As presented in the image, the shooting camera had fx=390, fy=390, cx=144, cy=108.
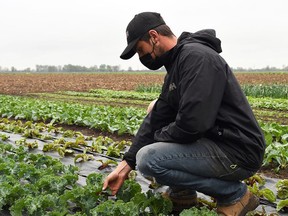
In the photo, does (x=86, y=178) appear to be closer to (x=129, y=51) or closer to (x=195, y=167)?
(x=195, y=167)

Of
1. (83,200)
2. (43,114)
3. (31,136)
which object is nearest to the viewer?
(83,200)

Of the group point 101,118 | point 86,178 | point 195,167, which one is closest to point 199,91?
point 195,167

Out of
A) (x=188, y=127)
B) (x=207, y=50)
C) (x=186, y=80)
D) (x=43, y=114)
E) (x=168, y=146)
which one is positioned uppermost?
(x=207, y=50)

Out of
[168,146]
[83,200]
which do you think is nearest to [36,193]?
[83,200]

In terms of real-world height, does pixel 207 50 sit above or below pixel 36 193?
above

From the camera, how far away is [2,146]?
5.64m

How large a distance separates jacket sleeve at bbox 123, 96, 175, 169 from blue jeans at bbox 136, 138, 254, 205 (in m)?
0.24

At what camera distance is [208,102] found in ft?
9.48

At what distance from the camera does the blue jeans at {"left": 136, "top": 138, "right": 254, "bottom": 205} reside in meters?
3.21

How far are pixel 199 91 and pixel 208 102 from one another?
11 centimetres

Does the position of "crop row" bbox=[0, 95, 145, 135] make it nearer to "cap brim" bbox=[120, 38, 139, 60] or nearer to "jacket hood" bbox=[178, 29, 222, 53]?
"cap brim" bbox=[120, 38, 139, 60]

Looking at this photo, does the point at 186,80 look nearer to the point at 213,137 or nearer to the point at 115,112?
the point at 213,137

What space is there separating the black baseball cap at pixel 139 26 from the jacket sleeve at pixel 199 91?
0.43 meters

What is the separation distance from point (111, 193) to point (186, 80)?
1388 millimetres
